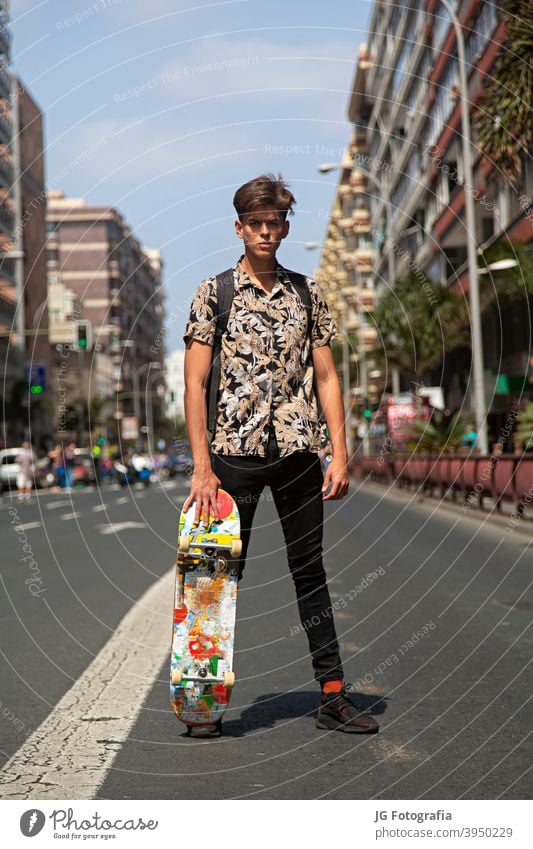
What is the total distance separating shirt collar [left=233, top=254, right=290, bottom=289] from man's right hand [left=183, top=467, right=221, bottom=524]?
71cm

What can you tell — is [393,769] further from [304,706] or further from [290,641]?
[290,641]

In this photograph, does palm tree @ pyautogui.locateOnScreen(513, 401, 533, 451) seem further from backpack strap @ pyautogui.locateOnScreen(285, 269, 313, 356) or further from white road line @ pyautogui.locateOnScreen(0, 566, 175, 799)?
backpack strap @ pyautogui.locateOnScreen(285, 269, 313, 356)

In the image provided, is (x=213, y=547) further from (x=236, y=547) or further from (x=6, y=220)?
(x=6, y=220)

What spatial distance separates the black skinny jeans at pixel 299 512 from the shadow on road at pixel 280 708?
0.37 metres

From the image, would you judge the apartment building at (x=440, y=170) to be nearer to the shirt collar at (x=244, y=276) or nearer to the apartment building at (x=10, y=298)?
the shirt collar at (x=244, y=276)

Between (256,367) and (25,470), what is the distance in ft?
102

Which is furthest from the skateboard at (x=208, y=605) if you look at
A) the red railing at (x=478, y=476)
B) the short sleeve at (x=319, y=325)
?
the red railing at (x=478, y=476)

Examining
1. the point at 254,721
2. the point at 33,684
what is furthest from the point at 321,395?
the point at 33,684

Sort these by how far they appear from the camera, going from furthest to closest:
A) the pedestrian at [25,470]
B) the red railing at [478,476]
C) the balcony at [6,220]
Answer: the balcony at [6,220]
the pedestrian at [25,470]
the red railing at [478,476]

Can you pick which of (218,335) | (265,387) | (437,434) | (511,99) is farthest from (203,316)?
(437,434)

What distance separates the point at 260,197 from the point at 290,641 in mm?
3580

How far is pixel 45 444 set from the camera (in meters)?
87.5

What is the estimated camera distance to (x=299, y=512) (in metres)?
4.80

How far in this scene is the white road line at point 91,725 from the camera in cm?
410
